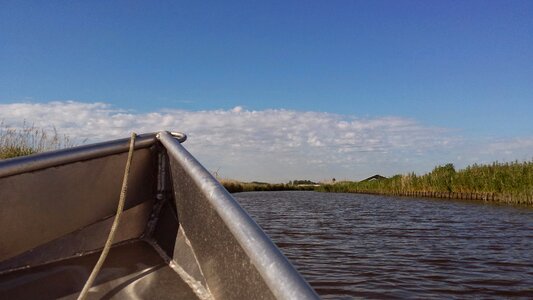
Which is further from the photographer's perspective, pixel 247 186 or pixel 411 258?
pixel 247 186

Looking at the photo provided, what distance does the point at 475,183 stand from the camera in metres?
20.9

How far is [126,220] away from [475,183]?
2149 centimetres

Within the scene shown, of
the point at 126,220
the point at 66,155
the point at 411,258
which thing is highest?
the point at 66,155

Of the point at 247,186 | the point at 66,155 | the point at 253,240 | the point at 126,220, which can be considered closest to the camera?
the point at 253,240

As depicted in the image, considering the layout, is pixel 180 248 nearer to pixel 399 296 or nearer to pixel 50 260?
pixel 50 260

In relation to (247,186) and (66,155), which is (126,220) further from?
(247,186)

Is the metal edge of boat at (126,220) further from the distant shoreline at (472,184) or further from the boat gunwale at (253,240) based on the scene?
the distant shoreline at (472,184)

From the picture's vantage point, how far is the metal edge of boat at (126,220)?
5.21 feet

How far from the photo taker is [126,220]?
2.18m

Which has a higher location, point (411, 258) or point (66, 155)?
point (66, 155)

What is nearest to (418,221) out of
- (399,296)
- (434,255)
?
(434,255)

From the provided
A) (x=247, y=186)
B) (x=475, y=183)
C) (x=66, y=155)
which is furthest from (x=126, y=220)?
(x=247, y=186)

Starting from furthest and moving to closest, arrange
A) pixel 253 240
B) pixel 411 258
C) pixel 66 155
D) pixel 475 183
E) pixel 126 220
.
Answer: pixel 475 183 → pixel 411 258 → pixel 126 220 → pixel 66 155 → pixel 253 240

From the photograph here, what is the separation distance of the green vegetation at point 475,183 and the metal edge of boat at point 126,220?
17555 mm
